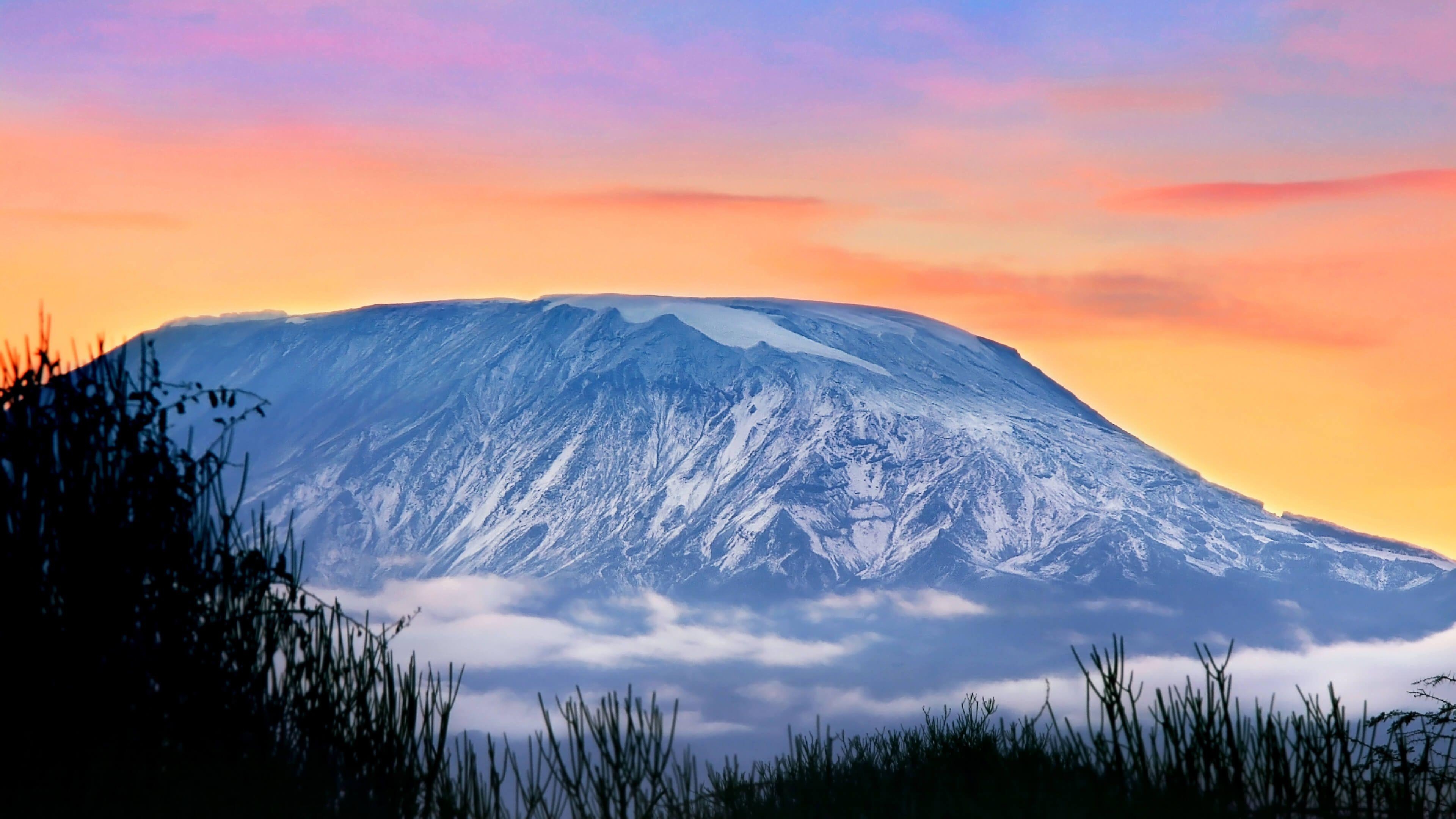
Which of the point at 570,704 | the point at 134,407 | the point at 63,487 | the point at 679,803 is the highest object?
the point at 134,407

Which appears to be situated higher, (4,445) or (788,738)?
(4,445)

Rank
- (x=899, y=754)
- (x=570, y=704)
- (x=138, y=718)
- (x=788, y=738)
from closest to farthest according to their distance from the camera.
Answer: (x=570, y=704) < (x=138, y=718) < (x=788, y=738) < (x=899, y=754)

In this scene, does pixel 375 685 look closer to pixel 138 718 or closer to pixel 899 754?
pixel 138 718

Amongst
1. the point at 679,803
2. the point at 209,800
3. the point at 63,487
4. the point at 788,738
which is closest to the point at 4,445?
the point at 63,487

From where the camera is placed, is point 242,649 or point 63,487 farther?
point 242,649

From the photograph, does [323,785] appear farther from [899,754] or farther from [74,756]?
[899,754]

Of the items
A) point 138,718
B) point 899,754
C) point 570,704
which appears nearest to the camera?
point 570,704
